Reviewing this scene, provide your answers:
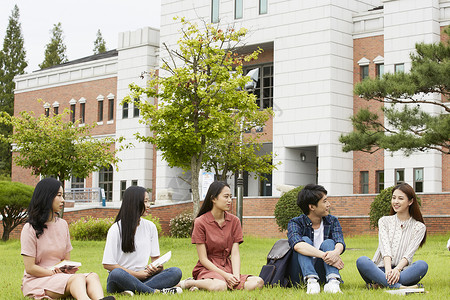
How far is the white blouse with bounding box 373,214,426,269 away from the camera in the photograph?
8188 mm

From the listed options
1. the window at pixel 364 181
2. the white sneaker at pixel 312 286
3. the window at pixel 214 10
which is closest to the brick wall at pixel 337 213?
the window at pixel 364 181

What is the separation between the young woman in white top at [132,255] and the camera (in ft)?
25.1

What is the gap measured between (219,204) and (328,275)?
1465 mm

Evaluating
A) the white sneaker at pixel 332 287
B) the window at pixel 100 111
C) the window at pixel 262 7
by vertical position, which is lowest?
the white sneaker at pixel 332 287

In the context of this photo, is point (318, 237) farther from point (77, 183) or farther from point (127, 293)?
point (77, 183)

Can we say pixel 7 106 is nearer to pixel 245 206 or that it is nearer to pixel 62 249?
pixel 245 206

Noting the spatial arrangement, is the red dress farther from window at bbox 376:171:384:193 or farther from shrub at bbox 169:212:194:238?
window at bbox 376:171:384:193

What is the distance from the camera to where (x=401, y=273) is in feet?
26.0

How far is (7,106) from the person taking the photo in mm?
51031

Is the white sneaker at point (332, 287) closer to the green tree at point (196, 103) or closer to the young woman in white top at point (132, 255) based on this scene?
the young woman in white top at point (132, 255)

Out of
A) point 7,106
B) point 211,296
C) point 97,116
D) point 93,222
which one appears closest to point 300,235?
point 211,296

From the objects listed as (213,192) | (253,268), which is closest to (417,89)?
(253,268)

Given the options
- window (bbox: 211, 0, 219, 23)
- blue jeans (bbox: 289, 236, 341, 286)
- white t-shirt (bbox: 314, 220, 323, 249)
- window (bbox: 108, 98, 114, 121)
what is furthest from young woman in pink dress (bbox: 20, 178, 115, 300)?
window (bbox: 108, 98, 114, 121)

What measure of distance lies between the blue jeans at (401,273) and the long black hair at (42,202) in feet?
11.4
